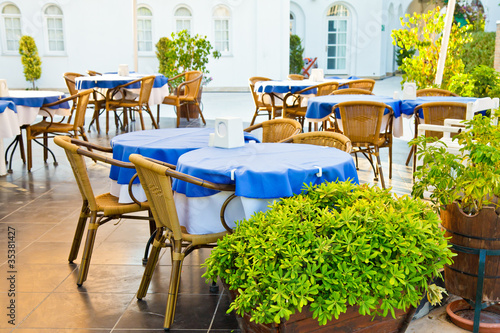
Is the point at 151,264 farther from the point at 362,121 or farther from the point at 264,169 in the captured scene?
the point at 362,121

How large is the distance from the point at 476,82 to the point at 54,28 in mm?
11985

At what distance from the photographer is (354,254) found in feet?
6.01

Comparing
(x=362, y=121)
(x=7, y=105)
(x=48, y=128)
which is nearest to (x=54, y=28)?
(x=48, y=128)

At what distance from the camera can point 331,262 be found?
1833mm

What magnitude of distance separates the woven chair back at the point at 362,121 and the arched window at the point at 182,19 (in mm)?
11467

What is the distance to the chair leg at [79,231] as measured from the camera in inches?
128

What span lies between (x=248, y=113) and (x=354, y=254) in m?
8.91

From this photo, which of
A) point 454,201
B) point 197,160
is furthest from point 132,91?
point 454,201

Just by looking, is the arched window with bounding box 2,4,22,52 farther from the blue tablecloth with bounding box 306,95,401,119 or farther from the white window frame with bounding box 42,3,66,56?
the blue tablecloth with bounding box 306,95,401,119

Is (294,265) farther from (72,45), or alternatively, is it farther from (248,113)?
(72,45)

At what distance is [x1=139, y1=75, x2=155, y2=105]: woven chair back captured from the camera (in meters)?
7.73

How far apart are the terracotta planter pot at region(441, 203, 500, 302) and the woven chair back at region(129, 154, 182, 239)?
4.05 ft

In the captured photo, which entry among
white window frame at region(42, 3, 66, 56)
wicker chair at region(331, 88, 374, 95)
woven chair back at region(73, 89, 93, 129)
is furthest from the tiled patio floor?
white window frame at region(42, 3, 66, 56)

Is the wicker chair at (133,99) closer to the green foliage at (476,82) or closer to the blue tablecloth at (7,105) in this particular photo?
the blue tablecloth at (7,105)
